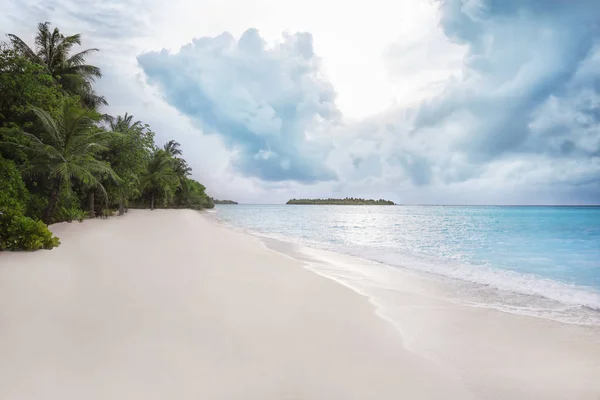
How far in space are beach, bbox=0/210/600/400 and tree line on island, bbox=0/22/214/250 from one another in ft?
18.3

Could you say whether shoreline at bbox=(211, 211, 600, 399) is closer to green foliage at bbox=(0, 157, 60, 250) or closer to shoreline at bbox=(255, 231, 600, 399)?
shoreline at bbox=(255, 231, 600, 399)

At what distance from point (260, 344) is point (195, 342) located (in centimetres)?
67

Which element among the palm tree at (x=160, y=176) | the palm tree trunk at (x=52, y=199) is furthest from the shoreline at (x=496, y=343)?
the palm tree at (x=160, y=176)

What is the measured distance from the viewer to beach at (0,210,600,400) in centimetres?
271

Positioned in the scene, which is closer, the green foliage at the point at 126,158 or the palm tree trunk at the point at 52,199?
the palm tree trunk at the point at 52,199

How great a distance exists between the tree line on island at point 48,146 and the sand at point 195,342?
5.16 meters

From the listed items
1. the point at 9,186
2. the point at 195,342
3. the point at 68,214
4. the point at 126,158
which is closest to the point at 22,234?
the point at 9,186

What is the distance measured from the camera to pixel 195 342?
137 inches

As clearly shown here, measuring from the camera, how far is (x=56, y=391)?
8.21ft

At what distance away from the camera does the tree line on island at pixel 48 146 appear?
39.6 feet

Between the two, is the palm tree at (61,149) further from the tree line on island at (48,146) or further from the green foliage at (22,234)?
the green foliage at (22,234)

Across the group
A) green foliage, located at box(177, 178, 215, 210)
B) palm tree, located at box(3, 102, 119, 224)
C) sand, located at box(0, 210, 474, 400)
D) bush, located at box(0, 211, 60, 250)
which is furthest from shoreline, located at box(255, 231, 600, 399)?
green foliage, located at box(177, 178, 215, 210)

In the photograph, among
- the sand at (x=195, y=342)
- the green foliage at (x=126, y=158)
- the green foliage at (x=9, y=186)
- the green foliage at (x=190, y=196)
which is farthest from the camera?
the green foliage at (x=190, y=196)

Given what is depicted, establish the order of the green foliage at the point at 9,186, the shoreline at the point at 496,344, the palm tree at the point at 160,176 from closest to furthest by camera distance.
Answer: the shoreline at the point at 496,344
the green foliage at the point at 9,186
the palm tree at the point at 160,176
